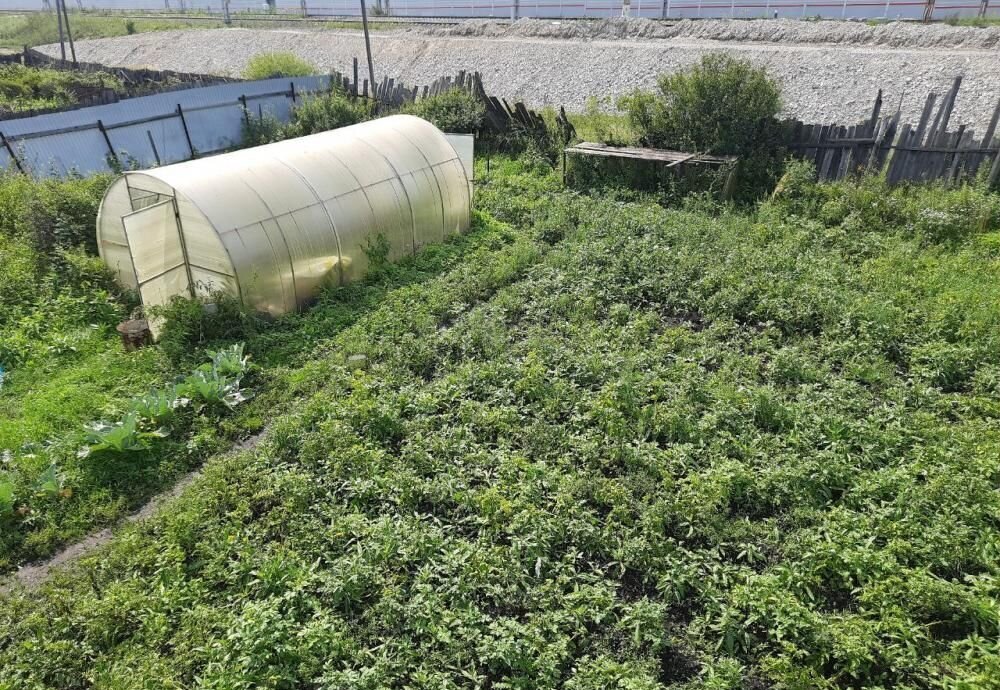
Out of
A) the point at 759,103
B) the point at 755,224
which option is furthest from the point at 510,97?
the point at 755,224

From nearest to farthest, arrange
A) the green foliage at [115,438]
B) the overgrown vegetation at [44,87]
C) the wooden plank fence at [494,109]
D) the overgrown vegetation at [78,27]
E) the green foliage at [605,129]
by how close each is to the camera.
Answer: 1. the green foliage at [115,438]
2. the green foliage at [605,129]
3. the wooden plank fence at [494,109]
4. the overgrown vegetation at [44,87]
5. the overgrown vegetation at [78,27]

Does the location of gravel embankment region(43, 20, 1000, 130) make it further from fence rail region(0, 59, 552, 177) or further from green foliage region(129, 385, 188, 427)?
green foliage region(129, 385, 188, 427)

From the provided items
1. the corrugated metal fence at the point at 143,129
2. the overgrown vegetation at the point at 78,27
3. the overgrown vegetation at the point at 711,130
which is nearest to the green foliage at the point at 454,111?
the overgrown vegetation at the point at 711,130

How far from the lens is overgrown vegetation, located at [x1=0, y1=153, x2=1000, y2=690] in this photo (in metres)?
4.64

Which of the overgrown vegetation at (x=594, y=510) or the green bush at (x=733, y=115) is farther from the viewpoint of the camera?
the green bush at (x=733, y=115)

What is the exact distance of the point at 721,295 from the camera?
9.29 m

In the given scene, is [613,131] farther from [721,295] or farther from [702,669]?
[702,669]

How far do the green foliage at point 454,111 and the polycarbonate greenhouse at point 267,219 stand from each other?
5653 millimetres

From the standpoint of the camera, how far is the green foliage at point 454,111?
55.8 ft

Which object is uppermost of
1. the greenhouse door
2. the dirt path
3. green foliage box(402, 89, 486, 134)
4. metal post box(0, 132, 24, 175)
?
green foliage box(402, 89, 486, 134)

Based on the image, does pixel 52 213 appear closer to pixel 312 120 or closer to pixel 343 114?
pixel 312 120

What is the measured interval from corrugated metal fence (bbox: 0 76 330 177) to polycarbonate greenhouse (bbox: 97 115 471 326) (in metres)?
5.36

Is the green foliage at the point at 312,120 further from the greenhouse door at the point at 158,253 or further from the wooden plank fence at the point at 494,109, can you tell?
the greenhouse door at the point at 158,253

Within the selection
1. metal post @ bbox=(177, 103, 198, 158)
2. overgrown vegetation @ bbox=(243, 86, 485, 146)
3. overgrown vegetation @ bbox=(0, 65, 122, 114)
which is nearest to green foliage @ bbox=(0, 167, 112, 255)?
metal post @ bbox=(177, 103, 198, 158)
